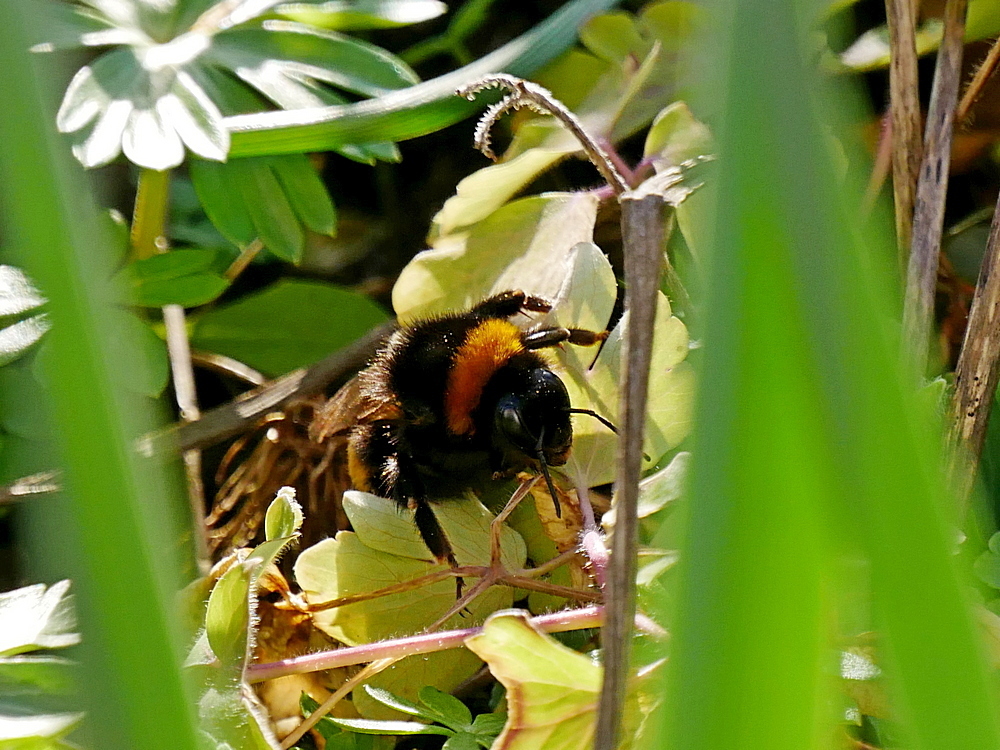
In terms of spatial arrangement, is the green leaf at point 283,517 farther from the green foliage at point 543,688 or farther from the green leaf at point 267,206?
the green leaf at point 267,206

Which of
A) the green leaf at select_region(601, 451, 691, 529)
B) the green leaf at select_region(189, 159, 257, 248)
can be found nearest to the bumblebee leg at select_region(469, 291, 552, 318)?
the green leaf at select_region(189, 159, 257, 248)

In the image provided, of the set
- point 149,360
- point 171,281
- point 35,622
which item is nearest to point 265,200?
point 171,281

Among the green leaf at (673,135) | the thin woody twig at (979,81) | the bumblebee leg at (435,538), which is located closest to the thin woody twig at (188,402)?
the bumblebee leg at (435,538)

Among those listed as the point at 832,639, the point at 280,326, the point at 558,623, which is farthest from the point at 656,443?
the point at 280,326

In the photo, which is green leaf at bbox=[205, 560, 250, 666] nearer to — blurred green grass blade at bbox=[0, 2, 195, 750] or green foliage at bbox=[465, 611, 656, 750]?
green foliage at bbox=[465, 611, 656, 750]

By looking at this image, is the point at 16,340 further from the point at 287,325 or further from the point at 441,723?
the point at 441,723

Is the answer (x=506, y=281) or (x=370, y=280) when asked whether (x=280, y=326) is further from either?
(x=506, y=281)
